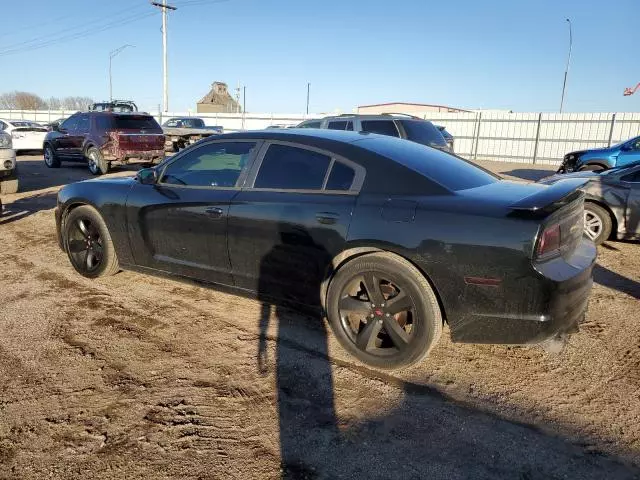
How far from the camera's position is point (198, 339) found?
362 centimetres

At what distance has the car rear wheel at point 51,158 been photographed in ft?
49.8

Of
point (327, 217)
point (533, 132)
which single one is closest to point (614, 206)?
point (327, 217)

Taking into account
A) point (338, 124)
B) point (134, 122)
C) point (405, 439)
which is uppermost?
point (338, 124)

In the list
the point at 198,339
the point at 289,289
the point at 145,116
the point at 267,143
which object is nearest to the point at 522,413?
the point at 289,289

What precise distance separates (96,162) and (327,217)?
12443mm

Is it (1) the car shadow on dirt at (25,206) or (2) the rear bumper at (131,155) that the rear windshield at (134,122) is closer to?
(2) the rear bumper at (131,155)

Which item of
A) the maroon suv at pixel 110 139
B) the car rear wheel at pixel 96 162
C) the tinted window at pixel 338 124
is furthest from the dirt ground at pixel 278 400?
the car rear wheel at pixel 96 162

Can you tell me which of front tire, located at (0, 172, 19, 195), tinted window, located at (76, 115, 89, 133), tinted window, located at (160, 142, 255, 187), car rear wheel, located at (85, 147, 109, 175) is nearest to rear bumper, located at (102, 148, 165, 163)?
car rear wheel, located at (85, 147, 109, 175)

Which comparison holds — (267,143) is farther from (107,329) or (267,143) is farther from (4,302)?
(4,302)

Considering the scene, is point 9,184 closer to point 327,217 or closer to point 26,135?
point 327,217

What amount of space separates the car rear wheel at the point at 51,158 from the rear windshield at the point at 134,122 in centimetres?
308

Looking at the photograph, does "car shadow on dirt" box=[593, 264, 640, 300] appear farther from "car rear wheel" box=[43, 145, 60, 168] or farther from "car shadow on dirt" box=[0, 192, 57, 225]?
"car rear wheel" box=[43, 145, 60, 168]

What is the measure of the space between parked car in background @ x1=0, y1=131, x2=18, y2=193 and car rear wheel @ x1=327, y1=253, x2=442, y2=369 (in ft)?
27.0

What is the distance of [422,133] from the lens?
423 inches
